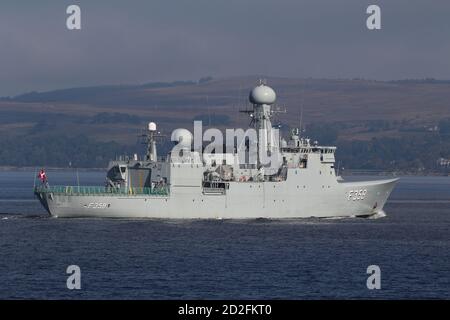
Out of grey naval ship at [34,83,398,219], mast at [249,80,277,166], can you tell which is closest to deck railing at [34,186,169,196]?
grey naval ship at [34,83,398,219]

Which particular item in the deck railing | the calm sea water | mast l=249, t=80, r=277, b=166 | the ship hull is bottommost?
the calm sea water

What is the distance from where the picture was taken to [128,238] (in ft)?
206

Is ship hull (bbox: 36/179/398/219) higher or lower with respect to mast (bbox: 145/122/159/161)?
lower

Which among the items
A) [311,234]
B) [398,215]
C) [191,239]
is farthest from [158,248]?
[398,215]

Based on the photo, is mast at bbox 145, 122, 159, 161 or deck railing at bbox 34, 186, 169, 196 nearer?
deck railing at bbox 34, 186, 169, 196

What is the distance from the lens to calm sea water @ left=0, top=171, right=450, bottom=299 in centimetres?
4478

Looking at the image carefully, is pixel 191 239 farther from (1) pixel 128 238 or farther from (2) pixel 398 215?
(2) pixel 398 215

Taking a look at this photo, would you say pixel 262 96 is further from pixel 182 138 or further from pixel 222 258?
pixel 222 258

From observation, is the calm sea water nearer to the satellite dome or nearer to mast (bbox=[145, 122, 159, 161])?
mast (bbox=[145, 122, 159, 161])

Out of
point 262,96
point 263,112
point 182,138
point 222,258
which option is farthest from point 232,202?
point 222,258

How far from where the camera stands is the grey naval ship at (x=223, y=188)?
7200 cm

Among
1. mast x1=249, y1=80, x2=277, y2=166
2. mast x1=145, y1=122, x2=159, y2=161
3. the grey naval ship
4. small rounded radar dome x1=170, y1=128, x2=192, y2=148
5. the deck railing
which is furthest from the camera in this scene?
mast x1=249, y1=80, x2=277, y2=166
